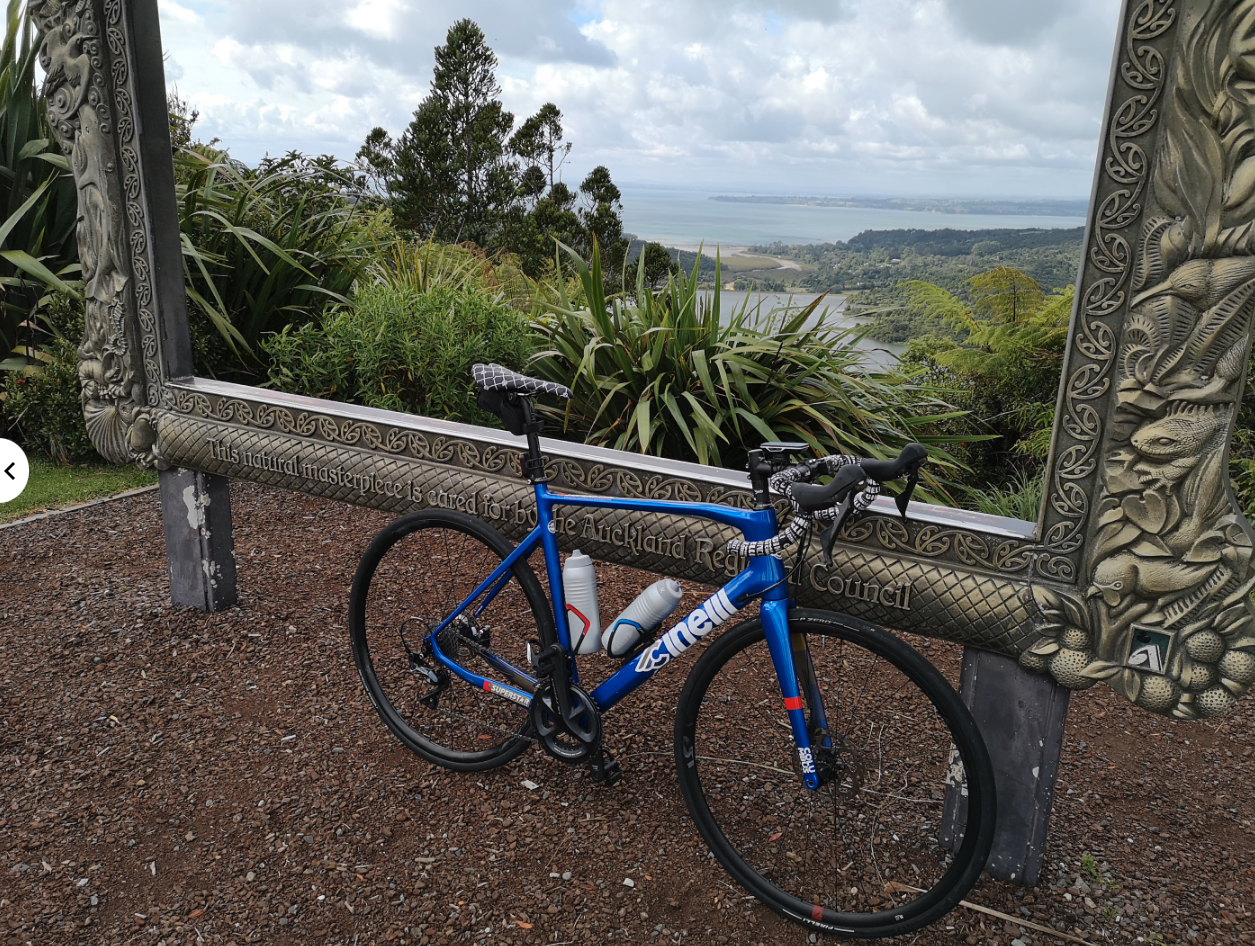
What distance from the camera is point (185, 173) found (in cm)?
579

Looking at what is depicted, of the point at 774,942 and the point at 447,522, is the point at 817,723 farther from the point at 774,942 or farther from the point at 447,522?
the point at 447,522

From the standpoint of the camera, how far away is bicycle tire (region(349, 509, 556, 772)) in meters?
2.53

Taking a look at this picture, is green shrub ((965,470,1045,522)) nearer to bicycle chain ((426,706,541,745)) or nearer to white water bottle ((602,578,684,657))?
white water bottle ((602,578,684,657))

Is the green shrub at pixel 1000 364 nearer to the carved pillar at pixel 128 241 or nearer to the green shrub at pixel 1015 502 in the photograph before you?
the green shrub at pixel 1015 502

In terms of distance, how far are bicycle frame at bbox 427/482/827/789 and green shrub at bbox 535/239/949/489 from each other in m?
1.51

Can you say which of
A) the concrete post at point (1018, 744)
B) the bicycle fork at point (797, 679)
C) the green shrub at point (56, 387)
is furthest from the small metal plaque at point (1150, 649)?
the green shrub at point (56, 387)

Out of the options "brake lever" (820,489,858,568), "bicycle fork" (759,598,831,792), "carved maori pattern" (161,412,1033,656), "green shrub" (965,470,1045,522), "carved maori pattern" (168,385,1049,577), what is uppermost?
"brake lever" (820,489,858,568)

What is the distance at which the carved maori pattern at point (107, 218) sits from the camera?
3.08 metres

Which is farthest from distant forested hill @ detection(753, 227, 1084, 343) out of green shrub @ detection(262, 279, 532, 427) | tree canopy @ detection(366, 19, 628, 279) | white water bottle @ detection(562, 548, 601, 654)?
tree canopy @ detection(366, 19, 628, 279)

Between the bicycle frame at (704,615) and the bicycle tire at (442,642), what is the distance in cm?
8

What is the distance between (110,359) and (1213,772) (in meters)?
3.98

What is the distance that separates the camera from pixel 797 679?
2012mm

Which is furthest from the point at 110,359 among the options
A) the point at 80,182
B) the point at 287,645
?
the point at 287,645

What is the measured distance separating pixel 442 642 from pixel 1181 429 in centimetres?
193
